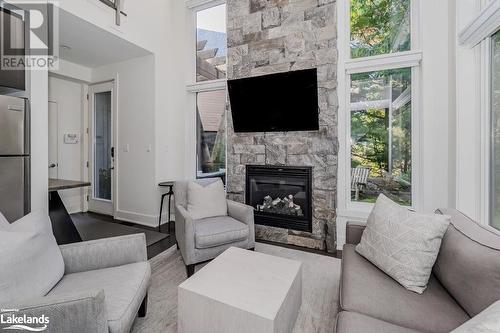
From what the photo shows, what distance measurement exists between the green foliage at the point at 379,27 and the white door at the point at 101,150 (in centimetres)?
389

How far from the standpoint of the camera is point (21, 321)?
90 centimetres

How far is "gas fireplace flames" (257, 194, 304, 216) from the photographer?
3156 millimetres

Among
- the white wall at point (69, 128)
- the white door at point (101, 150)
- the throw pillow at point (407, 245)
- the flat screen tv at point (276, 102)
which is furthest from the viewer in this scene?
the white door at point (101, 150)

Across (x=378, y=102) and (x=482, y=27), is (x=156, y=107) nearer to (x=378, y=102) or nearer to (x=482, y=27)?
(x=378, y=102)

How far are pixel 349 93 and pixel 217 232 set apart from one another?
2236mm

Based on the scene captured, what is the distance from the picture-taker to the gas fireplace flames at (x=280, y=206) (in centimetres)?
316

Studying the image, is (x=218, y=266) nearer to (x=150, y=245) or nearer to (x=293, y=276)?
(x=293, y=276)

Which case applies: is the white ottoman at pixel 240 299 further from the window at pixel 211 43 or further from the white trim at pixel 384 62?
the window at pixel 211 43

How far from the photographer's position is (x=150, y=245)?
2947 millimetres

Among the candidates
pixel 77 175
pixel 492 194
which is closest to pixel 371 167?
pixel 492 194

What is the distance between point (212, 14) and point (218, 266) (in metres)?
3.86

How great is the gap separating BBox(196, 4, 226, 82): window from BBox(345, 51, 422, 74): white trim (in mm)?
1880

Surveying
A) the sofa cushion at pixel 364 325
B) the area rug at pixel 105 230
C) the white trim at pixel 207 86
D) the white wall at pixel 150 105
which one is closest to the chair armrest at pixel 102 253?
the sofa cushion at pixel 364 325

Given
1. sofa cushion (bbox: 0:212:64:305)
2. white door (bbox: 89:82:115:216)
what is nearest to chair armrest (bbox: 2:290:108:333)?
sofa cushion (bbox: 0:212:64:305)
